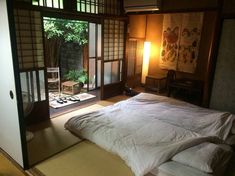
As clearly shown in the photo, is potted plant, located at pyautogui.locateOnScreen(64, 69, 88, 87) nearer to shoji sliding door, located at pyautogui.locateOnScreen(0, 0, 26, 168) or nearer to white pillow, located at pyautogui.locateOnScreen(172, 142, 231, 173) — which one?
shoji sliding door, located at pyautogui.locateOnScreen(0, 0, 26, 168)

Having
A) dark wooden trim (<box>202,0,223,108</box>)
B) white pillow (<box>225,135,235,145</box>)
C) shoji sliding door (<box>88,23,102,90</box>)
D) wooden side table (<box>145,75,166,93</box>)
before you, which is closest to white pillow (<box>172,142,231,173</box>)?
white pillow (<box>225,135,235,145</box>)

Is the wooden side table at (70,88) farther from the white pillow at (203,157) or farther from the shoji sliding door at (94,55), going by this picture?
the white pillow at (203,157)

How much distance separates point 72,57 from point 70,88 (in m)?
1.56

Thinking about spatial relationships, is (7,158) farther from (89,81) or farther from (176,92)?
(176,92)

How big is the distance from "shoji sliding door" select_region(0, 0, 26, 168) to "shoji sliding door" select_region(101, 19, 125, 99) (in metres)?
2.68

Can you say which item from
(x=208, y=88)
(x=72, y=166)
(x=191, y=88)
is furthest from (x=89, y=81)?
(x=72, y=166)

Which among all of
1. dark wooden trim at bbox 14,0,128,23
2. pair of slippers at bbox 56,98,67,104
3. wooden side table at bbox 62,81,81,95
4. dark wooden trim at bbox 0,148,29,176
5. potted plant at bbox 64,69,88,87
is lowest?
dark wooden trim at bbox 0,148,29,176

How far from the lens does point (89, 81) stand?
235 inches

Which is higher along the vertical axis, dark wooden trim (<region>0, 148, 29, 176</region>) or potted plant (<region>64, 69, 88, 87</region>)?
potted plant (<region>64, 69, 88, 87</region>)

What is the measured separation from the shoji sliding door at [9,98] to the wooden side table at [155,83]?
4.05 metres

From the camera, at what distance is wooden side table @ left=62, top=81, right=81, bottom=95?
5.33 m

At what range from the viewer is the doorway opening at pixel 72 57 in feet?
17.9

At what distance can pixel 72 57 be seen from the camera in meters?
6.52

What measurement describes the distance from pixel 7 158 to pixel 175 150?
6.87ft
